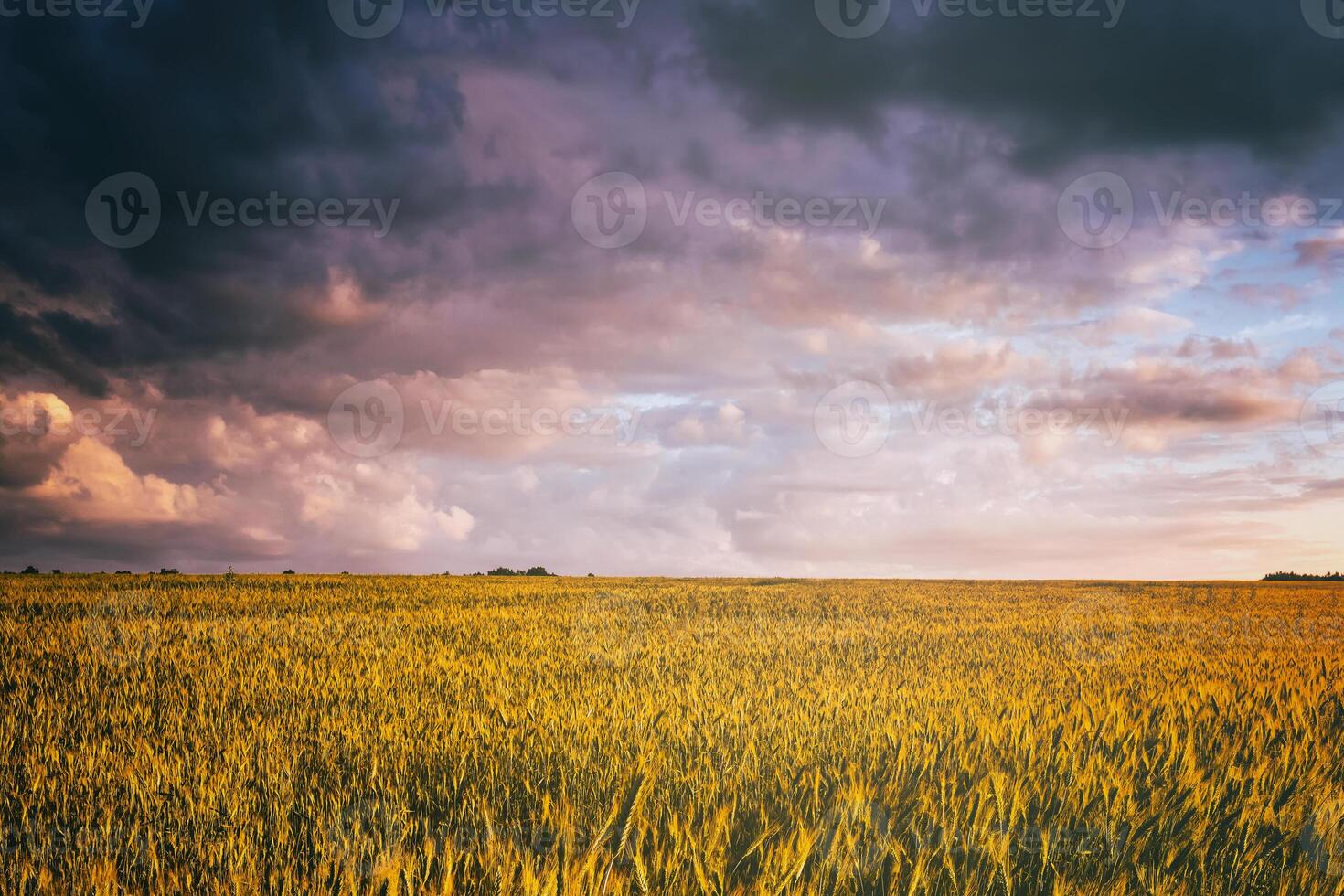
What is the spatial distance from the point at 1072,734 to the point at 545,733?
329 centimetres

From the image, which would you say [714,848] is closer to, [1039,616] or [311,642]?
[311,642]

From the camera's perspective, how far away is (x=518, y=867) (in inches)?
104

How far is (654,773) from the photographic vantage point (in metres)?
3.51

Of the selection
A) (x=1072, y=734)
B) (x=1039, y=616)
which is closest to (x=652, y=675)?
(x=1072, y=734)

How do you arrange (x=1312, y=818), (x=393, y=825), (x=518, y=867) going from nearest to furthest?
(x=518, y=867)
(x=393, y=825)
(x=1312, y=818)

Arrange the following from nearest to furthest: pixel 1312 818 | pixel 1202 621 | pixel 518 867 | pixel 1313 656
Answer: pixel 518 867
pixel 1312 818
pixel 1313 656
pixel 1202 621

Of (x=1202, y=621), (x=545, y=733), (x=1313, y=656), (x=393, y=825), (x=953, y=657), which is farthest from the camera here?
(x=1202, y=621)

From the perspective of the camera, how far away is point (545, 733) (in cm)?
438

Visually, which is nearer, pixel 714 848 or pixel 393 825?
pixel 714 848

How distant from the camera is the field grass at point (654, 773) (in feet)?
9.02

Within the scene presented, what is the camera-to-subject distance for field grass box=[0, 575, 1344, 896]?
2.75 meters

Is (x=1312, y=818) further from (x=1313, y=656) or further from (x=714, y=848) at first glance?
(x=1313, y=656)

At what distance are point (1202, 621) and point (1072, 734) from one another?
1445cm

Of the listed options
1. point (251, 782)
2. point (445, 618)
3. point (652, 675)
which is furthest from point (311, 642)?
point (251, 782)
